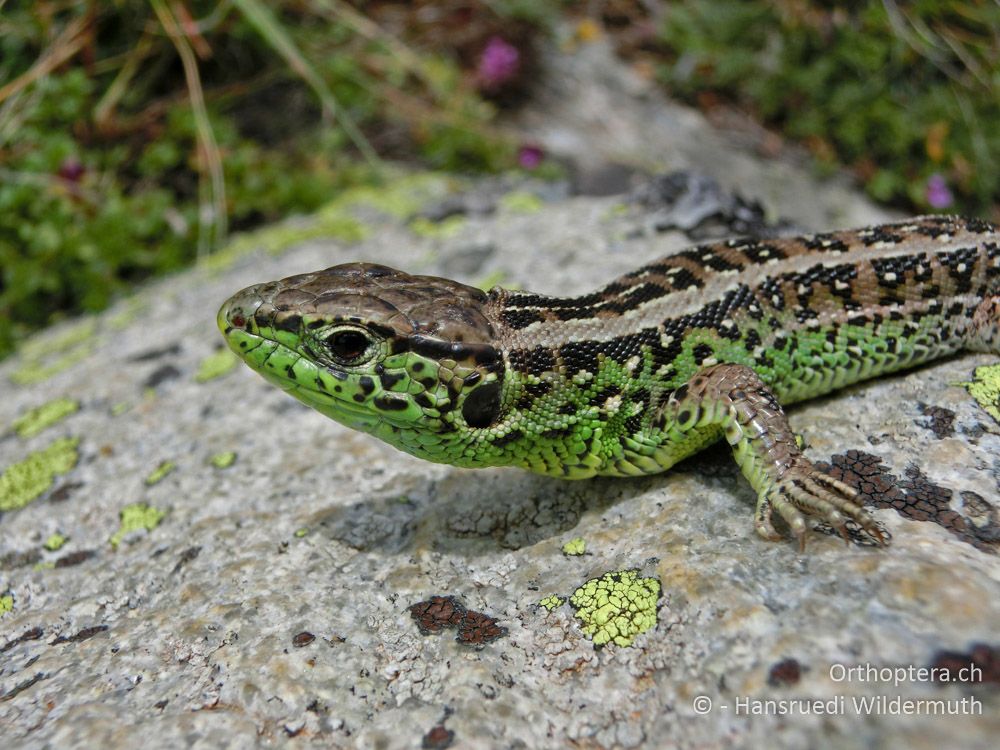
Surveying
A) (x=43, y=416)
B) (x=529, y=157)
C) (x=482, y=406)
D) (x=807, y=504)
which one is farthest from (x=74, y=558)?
(x=529, y=157)

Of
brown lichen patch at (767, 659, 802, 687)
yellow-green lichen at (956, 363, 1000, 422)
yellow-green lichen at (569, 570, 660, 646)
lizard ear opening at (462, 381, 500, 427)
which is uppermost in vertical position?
lizard ear opening at (462, 381, 500, 427)

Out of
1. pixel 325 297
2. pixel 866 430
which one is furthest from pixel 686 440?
pixel 325 297

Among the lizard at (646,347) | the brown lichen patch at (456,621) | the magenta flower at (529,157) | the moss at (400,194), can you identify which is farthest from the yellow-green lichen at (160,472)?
the magenta flower at (529,157)

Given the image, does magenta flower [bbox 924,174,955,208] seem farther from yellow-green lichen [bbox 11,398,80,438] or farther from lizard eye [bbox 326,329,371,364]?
yellow-green lichen [bbox 11,398,80,438]

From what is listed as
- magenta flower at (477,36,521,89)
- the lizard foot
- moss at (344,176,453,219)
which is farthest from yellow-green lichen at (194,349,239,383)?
magenta flower at (477,36,521,89)

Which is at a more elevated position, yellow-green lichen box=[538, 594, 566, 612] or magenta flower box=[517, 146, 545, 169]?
magenta flower box=[517, 146, 545, 169]

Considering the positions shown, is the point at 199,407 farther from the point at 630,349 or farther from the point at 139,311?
the point at 630,349

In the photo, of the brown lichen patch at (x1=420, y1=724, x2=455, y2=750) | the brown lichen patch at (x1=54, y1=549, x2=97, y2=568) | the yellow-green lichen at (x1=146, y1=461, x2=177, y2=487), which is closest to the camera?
the brown lichen patch at (x1=420, y1=724, x2=455, y2=750)
